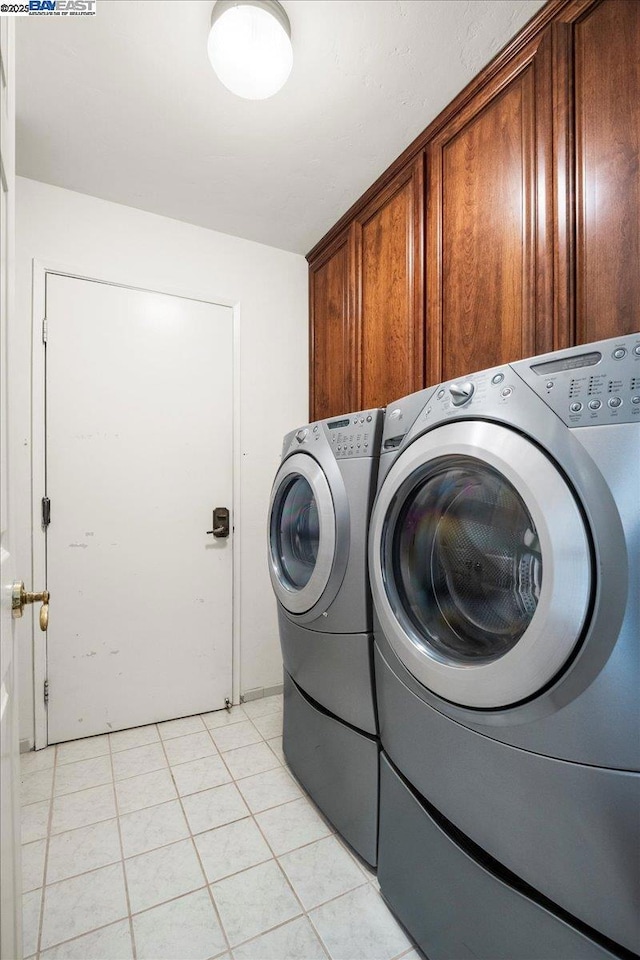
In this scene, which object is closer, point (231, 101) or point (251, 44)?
point (251, 44)

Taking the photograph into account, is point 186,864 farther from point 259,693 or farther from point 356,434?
point 356,434

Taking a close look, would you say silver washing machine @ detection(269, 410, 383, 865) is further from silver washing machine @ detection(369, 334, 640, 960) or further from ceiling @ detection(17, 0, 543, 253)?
ceiling @ detection(17, 0, 543, 253)

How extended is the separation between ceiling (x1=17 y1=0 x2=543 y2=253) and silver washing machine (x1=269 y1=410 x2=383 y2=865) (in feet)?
3.56

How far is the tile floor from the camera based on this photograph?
1059mm

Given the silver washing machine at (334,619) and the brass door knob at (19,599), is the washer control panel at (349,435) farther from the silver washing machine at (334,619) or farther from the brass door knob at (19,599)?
the brass door knob at (19,599)

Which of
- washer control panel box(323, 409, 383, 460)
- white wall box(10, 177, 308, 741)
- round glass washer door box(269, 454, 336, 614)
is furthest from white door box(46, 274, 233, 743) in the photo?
washer control panel box(323, 409, 383, 460)

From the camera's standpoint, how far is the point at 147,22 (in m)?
1.18

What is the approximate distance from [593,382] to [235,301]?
193 cm

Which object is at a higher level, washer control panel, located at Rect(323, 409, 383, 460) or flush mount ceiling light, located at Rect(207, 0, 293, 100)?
flush mount ceiling light, located at Rect(207, 0, 293, 100)

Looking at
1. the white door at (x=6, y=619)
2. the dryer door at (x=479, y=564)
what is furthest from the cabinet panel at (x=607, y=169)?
the white door at (x=6, y=619)

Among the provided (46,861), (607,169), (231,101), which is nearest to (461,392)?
(607,169)

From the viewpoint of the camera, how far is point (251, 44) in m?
1.15

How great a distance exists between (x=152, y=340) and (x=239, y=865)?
6.77 feet

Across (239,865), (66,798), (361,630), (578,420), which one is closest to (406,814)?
(361,630)
